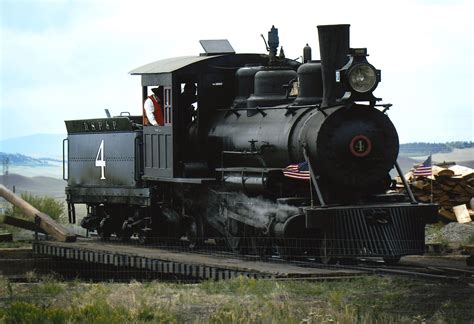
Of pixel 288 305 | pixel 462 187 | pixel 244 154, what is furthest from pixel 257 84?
pixel 288 305

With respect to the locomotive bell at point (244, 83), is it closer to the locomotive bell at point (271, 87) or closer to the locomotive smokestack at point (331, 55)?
the locomotive bell at point (271, 87)

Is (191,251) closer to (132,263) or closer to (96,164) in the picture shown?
(132,263)

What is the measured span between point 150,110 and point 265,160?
4358 millimetres

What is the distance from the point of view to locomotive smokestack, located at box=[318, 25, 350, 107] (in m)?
21.3

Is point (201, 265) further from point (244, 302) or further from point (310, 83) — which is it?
point (244, 302)

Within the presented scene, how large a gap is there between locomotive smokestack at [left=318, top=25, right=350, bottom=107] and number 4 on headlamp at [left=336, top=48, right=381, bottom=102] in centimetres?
14

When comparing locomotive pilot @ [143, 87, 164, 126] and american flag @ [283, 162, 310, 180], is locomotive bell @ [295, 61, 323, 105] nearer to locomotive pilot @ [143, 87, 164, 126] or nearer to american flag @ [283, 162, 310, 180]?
american flag @ [283, 162, 310, 180]

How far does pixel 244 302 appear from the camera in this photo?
15.7m

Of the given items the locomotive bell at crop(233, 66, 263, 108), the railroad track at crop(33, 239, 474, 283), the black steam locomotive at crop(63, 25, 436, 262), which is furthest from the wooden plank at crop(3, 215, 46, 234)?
the locomotive bell at crop(233, 66, 263, 108)

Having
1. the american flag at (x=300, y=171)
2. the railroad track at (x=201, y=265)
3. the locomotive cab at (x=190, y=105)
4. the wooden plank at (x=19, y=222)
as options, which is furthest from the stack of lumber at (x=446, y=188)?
the wooden plank at (x=19, y=222)

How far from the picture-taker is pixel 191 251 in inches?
952

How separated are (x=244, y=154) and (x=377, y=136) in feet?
9.08

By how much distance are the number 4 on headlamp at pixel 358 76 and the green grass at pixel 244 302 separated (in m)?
4.41

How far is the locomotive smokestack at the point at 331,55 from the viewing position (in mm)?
21281
